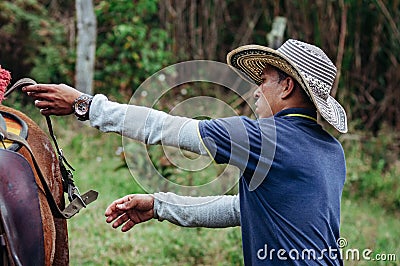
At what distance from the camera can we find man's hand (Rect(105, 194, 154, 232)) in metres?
2.78

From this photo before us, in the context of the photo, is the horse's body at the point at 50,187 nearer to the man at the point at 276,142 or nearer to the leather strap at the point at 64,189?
the leather strap at the point at 64,189

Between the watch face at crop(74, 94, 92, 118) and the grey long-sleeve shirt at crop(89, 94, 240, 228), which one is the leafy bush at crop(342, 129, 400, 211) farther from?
the watch face at crop(74, 94, 92, 118)

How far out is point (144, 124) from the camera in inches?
95.3

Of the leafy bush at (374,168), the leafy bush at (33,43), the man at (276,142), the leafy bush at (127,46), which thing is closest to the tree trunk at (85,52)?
the leafy bush at (127,46)

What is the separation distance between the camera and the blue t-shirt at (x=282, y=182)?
241cm

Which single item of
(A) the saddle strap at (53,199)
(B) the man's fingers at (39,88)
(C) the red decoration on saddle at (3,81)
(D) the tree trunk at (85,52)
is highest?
(D) the tree trunk at (85,52)

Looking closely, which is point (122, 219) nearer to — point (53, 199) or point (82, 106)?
point (53, 199)

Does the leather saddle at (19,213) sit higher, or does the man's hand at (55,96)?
the man's hand at (55,96)

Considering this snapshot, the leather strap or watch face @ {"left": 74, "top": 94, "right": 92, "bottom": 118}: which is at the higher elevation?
watch face @ {"left": 74, "top": 94, "right": 92, "bottom": 118}

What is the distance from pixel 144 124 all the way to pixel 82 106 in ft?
0.74

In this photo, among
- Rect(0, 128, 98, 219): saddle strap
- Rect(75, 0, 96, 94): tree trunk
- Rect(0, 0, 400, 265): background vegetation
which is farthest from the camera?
Rect(75, 0, 96, 94): tree trunk

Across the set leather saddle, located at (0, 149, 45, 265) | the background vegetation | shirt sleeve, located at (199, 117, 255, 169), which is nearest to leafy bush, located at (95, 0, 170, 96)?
the background vegetation

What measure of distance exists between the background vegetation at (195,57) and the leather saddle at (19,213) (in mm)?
2763

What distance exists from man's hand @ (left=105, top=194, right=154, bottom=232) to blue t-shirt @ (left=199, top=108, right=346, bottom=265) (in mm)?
450
